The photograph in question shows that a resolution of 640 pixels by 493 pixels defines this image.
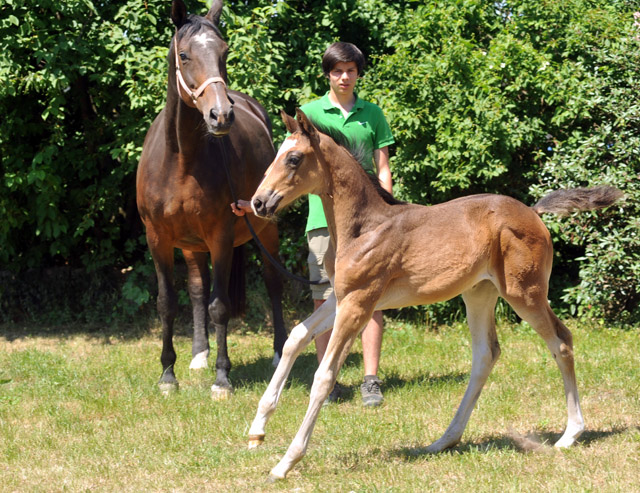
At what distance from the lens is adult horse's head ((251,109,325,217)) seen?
12.7 feet

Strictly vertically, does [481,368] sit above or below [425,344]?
above

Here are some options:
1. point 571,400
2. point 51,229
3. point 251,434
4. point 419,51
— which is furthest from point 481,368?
point 51,229

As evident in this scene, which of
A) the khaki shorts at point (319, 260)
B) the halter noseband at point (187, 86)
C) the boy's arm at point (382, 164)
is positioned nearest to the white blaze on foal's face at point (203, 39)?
the halter noseband at point (187, 86)

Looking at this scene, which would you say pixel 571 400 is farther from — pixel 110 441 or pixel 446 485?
pixel 110 441

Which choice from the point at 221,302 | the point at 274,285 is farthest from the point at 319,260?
the point at 274,285

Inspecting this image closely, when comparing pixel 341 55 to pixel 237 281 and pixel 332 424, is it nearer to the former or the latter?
pixel 332 424

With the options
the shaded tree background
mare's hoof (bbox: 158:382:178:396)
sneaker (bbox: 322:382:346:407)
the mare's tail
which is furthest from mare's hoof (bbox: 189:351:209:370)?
the shaded tree background

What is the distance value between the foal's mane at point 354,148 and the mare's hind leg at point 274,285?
2777 millimetres

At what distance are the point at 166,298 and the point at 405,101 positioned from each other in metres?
3.28

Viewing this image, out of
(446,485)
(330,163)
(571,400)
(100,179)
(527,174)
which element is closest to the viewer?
(446,485)

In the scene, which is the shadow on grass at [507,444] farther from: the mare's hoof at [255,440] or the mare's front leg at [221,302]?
the mare's front leg at [221,302]

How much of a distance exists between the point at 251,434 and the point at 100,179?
546cm

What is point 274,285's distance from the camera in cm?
728

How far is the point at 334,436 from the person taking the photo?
4574mm
